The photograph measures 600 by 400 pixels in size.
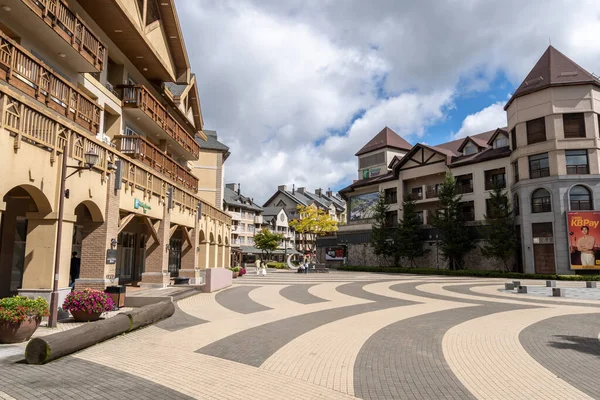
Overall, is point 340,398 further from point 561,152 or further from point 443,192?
point 443,192

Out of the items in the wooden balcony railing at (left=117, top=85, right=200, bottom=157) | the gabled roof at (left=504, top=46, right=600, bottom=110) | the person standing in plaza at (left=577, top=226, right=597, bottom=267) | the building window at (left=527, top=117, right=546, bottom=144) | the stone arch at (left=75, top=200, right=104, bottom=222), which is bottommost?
the person standing in plaza at (left=577, top=226, right=597, bottom=267)

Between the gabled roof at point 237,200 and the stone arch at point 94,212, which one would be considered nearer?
the stone arch at point 94,212

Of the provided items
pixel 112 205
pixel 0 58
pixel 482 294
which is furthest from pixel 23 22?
pixel 482 294

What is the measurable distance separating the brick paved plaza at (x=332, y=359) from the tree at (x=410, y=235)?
107ft

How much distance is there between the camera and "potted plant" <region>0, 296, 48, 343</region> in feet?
26.8

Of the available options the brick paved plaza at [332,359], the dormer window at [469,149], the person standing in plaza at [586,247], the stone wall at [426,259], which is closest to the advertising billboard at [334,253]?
the stone wall at [426,259]

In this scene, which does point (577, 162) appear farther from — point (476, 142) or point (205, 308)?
point (205, 308)

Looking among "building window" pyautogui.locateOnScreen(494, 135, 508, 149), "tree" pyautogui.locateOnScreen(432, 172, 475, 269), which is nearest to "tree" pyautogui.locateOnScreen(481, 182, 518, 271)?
"tree" pyautogui.locateOnScreen(432, 172, 475, 269)

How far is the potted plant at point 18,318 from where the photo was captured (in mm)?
8172

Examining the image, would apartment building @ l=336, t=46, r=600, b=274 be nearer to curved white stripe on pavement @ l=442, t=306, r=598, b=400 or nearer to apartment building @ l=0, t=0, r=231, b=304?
curved white stripe on pavement @ l=442, t=306, r=598, b=400

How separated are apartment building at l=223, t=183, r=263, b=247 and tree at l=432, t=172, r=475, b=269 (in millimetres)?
40043

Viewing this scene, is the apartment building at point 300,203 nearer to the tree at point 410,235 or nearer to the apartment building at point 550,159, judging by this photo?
the tree at point 410,235

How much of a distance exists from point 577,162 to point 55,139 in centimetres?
3821

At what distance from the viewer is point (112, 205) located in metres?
14.1
